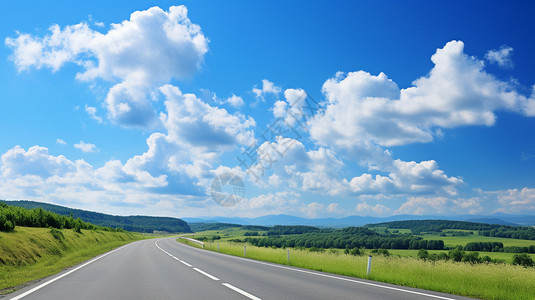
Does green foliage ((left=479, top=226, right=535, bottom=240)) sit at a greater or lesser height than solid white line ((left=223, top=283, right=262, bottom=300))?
lesser

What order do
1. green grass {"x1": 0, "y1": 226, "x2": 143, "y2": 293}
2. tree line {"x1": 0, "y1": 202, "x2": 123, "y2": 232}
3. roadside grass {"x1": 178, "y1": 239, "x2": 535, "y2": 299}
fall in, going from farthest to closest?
tree line {"x1": 0, "y1": 202, "x2": 123, "y2": 232} → green grass {"x1": 0, "y1": 226, "x2": 143, "y2": 293} → roadside grass {"x1": 178, "y1": 239, "x2": 535, "y2": 299}

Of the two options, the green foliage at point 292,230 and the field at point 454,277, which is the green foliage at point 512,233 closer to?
the green foliage at point 292,230

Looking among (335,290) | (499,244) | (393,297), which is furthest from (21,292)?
(499,244)

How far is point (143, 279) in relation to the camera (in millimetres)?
12250

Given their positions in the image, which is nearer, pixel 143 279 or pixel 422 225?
pixel 143 279

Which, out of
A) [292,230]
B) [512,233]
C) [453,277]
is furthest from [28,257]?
[512,233]

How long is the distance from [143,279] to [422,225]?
213 meters

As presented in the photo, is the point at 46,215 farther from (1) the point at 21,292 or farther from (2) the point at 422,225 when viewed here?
(2) the point at 422,225

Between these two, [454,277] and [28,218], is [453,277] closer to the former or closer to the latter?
[454,277]

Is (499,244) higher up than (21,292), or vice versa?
(21,292)

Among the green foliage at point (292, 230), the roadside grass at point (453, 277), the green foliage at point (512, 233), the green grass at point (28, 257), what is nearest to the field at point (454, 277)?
the roadside grass at point (453, 277)

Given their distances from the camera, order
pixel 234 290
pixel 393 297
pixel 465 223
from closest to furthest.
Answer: pixel 393 297 → pixel 234 290 → pixel 465 223

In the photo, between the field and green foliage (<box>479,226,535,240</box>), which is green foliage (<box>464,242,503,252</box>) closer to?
green foliage (<box>479,226,535,240</box>)

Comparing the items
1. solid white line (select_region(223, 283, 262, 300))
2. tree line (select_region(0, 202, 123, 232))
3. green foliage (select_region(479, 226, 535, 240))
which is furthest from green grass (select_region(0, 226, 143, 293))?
green foliage (select_region(479, 226, 535, 240))
